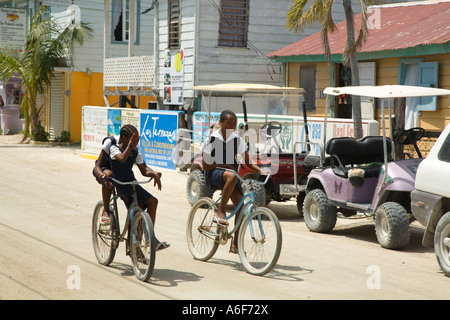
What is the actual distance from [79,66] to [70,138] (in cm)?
311

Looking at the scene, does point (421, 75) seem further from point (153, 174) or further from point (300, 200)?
point (153, 174)

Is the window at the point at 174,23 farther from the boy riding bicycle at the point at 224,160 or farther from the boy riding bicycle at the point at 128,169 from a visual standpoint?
the boy riding bicycle at the point at 128,169

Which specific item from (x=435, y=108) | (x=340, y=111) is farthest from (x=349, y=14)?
(x=340, y=111)

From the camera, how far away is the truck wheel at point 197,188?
13008 mm

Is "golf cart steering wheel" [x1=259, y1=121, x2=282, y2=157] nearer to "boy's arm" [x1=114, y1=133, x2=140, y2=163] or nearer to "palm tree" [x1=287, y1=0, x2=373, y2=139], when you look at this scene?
"palm tree" [x1=287, y1=0, x2=373, y2=139]

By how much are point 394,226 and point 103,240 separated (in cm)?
373

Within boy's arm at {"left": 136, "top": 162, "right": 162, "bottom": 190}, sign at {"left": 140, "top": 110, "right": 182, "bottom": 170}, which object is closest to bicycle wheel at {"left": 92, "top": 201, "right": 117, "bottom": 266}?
boy's arm at {"left": 136, "top": 162, "right": 162, "bottom": 190}

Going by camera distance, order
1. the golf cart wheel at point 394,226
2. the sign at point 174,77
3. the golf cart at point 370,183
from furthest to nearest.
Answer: the sign at point 174,77 < the golf cart at point 370,183 < the golf cart wheel at point 394,226

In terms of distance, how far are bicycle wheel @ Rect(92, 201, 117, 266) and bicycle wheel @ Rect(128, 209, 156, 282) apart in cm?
46

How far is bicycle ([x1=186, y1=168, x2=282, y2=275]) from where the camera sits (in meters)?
7.25

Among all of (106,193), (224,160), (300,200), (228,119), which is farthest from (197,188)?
(106,193)

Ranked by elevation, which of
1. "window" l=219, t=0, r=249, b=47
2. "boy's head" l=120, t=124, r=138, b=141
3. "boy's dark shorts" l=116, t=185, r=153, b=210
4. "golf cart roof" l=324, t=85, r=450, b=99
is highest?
"window" l=219, t=0, r=249, b=47

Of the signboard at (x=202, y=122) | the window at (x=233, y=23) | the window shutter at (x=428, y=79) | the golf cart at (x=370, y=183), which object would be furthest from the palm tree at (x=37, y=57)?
the golf cart at (x=370, y=183)

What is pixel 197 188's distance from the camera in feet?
43.3
